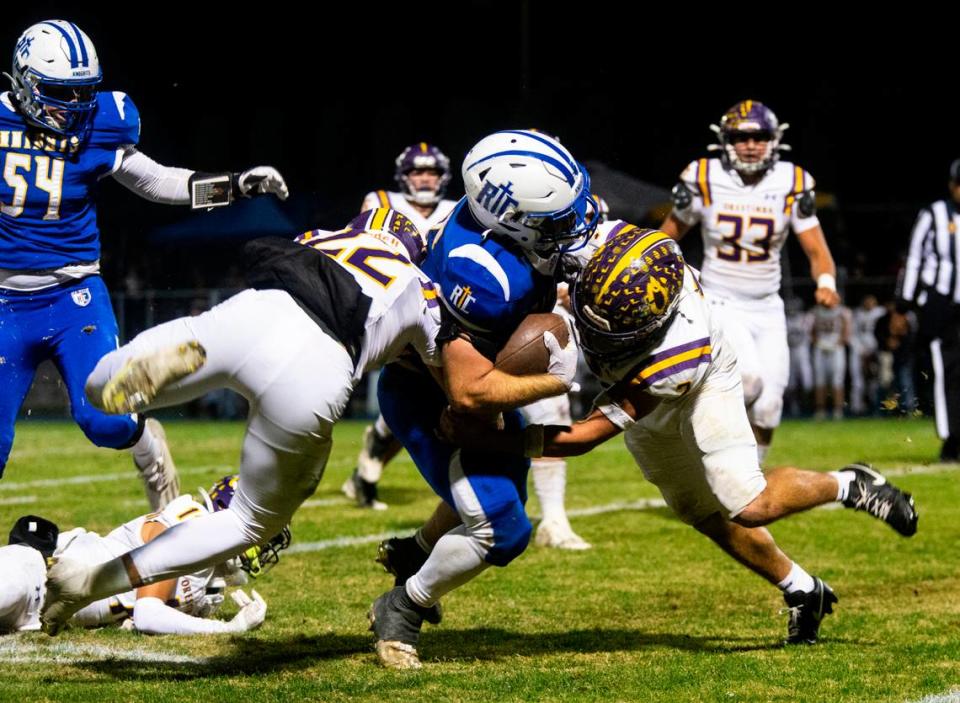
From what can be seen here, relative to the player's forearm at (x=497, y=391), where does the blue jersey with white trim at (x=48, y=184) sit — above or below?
above

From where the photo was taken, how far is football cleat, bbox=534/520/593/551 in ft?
22.0

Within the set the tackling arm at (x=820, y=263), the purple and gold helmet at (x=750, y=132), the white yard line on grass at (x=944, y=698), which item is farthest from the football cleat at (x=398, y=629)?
the purple and gold helmet at (x=750, y=132)

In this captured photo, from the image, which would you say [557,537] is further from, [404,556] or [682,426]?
[682,426]

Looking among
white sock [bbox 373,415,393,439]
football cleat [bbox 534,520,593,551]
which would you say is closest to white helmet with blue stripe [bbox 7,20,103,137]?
football cleat [bbox 534,520,593,551]

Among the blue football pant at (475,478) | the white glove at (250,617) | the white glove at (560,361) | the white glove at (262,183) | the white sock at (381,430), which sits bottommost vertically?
the white sock at (381,430)

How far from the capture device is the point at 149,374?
3695mm

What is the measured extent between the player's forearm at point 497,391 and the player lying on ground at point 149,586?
0.93 metres

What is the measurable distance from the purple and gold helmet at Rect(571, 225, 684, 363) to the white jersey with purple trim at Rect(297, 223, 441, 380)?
468 mm

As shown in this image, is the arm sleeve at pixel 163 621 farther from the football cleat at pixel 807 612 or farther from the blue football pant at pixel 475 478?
the football cleat at pixel 807 612

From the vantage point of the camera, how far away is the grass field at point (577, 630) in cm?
395

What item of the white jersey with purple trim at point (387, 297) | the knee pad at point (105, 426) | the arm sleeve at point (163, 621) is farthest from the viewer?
the knee pad at point (105, 426)

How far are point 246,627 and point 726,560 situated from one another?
7.90 feet

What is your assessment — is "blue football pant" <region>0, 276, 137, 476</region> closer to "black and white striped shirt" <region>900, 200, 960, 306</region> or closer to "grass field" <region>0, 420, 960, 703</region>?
"grass field" <region>0, 420, 960, 703</region>

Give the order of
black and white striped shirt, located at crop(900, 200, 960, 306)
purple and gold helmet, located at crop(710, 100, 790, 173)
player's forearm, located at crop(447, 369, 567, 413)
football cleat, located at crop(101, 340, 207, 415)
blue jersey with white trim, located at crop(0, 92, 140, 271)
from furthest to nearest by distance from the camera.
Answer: black and white striped shirt, located at crop(900, 200, 960, 306)
purple and gold helmet, located at crop(710, 100, 790, 173)
blue jersey with white trim, located at crop(0, 92, 140, 271)
player's forearm, located at crop(447, 369, 567, 413)
football cleat, located at crop(101, 340, 207, 415)
